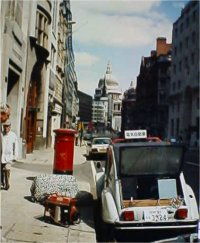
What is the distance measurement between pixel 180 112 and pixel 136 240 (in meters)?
48.5

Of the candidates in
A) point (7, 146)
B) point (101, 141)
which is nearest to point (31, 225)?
point (7, 146)

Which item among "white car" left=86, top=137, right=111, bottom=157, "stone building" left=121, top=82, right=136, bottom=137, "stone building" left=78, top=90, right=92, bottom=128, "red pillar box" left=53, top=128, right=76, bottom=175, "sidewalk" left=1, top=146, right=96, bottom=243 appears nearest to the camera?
"sidewalk" left=1, top=146, right=96, bottom=243

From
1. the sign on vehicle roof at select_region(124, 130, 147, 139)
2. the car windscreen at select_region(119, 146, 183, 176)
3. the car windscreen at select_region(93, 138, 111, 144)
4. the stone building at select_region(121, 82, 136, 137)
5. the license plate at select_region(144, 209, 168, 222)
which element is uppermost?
the stone building at select_region(121, 82, 136, 137)

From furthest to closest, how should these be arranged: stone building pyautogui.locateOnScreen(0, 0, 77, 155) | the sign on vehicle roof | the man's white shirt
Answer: stone building pyautogui.locateOnScreen(0, 0, 77, 155)
the man's white shirt
the sign on vehicle roof

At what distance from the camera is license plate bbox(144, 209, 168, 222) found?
20.4ft

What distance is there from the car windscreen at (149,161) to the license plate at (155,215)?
1.75 feet

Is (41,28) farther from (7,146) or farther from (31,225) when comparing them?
(31,225)

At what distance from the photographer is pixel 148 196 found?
6598 mm

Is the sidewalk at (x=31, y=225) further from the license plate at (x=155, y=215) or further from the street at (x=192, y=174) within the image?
the street at (x=192, y=174)

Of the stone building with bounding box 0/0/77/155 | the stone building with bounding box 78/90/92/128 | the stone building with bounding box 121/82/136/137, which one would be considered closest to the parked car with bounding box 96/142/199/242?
the stone building with bounding box 121/82/136/137

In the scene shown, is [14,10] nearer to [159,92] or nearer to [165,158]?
[165,158]

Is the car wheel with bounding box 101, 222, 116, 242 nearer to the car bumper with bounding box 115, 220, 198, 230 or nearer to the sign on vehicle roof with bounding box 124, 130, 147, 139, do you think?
the car bumper with bounding box 115, 220, 198, 230

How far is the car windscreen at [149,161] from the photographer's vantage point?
6430 millimetres

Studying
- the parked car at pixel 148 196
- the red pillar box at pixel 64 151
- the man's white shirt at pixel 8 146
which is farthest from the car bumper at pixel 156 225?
the red pillar box at pixel 64 151
